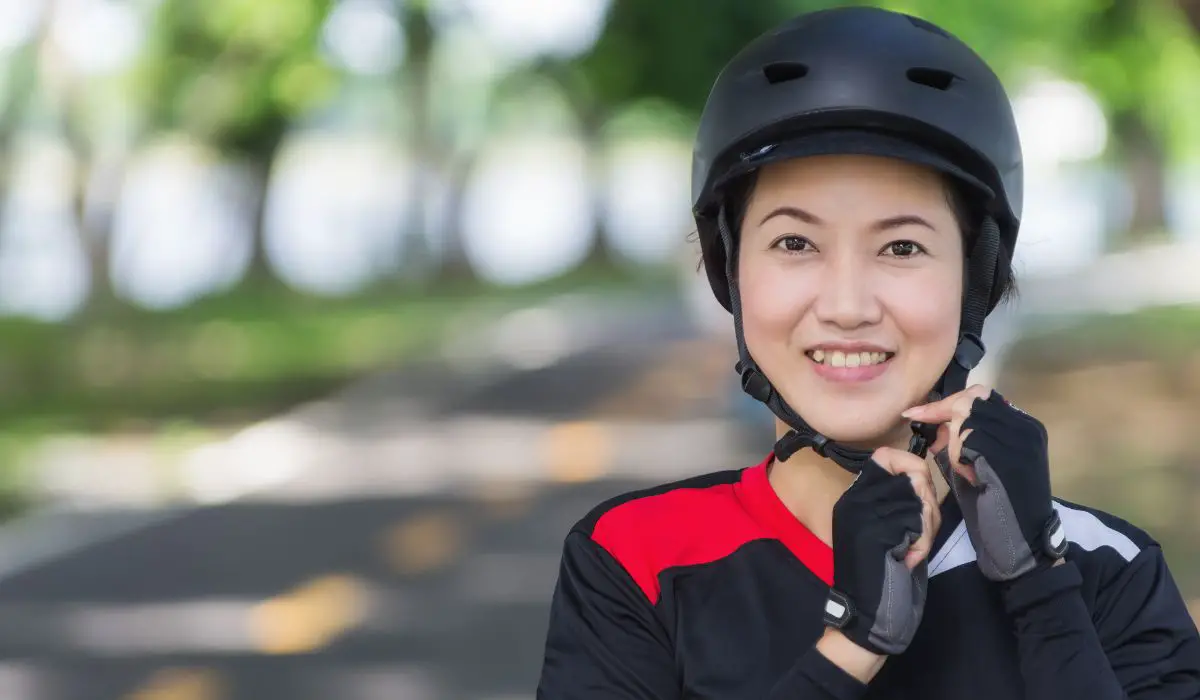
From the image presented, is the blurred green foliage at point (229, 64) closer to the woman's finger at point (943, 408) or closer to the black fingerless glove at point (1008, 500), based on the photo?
the woman's finger at point (943, 408)

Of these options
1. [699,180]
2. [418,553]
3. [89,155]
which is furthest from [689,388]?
[699,180]

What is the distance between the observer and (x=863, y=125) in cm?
268

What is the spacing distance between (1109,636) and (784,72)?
0.91 metres

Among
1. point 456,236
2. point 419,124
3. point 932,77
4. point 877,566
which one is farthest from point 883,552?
point 456,236

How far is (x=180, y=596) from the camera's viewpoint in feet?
32.7

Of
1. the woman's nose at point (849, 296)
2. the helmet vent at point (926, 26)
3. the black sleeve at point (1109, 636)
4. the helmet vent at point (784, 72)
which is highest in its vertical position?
the helmet vent at point (926, 26)

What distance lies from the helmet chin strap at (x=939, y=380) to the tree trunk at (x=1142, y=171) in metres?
42.5

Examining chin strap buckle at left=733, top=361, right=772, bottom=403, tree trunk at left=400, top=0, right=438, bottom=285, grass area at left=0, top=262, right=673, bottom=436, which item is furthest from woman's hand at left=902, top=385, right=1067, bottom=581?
tree trunk at left=400, top=0, right=438, bottom=285

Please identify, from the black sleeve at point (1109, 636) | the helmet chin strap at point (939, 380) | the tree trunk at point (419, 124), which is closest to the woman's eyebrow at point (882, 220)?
the helmet chin strap at point (939, 380)

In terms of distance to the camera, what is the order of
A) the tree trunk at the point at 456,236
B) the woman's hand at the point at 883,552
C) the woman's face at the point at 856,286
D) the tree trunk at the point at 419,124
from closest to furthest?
1. the woman's hand at the point at 883,552
2. the woman's face at the point at 856,286
3. the tree trunk at the point at 419,124
4. the tree trunk at the point at 456,236

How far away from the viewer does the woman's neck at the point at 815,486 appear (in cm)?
275

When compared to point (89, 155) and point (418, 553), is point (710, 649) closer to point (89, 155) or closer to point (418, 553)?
point (418, 553)

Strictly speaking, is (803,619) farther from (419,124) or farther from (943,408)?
(419,124)

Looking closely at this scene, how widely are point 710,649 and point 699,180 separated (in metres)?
0.73
